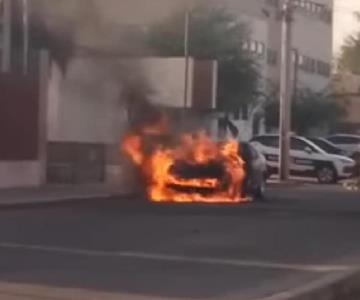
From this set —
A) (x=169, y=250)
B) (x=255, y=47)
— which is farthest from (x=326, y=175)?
(x=255, y=47)

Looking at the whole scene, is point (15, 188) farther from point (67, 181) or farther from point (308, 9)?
point (308, 9)

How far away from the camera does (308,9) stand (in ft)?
306

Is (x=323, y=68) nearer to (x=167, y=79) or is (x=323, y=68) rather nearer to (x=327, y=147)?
(x=327, y=147)

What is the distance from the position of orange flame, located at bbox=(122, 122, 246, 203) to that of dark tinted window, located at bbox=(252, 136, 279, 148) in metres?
15.9

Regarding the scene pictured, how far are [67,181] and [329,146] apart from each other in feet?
59.3

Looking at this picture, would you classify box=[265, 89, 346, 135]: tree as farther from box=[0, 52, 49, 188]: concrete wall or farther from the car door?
box=[0, 52, 49, 188]: concrete wall

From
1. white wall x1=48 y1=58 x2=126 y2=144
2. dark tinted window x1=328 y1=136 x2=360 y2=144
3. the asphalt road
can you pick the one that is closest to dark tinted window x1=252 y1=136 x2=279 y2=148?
dark tinted window x1=328 y1=136 x2=360 y2=144

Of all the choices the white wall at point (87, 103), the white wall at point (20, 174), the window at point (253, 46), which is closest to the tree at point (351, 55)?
the window at point (253, 46)

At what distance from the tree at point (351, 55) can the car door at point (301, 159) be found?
44.5 metres

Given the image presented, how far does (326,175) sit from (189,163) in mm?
17283

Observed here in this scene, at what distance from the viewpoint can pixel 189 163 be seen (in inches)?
1232

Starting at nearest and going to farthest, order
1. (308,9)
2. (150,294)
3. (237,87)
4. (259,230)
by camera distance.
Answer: (150,294) < (259,230) < (237,87) < (308,9)

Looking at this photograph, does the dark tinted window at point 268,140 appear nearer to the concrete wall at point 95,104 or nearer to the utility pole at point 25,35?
the concrete wall at point 95,104

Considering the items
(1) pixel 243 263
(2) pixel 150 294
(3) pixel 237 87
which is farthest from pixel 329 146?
(2) pixel 150 294
